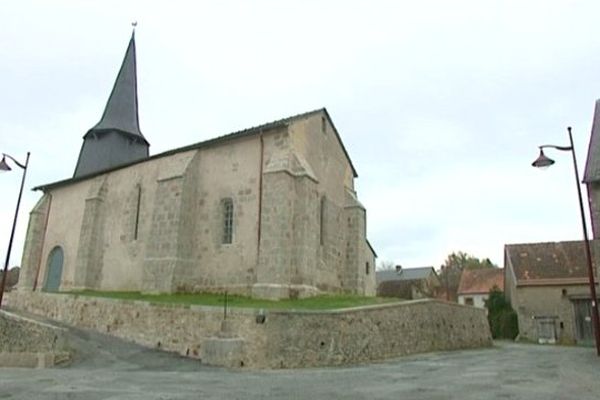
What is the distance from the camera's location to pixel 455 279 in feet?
216

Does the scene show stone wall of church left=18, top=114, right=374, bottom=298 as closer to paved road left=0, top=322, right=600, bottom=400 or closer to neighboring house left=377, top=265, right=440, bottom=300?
paved road left=0, top=322, right=600, bottom=400

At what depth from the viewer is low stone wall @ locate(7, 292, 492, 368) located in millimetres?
12484

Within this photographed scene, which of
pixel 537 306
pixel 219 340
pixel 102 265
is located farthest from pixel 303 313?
pixel 537 306

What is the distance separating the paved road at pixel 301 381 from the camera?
7.67 m

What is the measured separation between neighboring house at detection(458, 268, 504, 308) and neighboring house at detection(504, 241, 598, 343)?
10.9 m

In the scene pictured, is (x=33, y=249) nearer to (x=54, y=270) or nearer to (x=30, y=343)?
(x=54, y=270)

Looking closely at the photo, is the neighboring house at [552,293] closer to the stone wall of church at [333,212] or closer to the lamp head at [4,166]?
the stone wall of church at [333,212]

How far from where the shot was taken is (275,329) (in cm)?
1248

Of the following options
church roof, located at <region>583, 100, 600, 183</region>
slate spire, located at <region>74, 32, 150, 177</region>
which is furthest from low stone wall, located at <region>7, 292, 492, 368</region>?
slate spire, located at <region>74, 32, 150, 177</region>

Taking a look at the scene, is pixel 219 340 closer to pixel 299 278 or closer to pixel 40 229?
pixel 299 278

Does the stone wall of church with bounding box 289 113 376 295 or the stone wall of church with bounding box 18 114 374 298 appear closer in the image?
the stone wall of church with bounding box 18 114 374 298

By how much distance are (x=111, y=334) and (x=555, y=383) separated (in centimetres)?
1361

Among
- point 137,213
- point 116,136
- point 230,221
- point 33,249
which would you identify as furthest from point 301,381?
point 116,136

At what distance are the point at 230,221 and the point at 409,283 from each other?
127 feet
